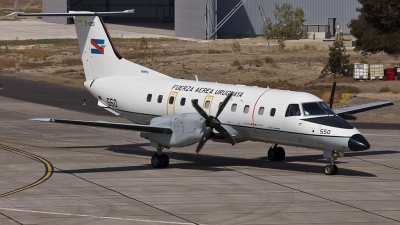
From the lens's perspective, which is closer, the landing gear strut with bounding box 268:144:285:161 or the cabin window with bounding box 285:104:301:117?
the cabin window with bounding box 285:104:301:117

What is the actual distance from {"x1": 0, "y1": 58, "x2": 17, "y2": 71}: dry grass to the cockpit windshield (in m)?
56.1

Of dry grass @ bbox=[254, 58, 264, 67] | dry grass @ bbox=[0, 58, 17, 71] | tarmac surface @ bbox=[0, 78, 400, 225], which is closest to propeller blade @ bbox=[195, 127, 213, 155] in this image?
tarmac surface @ bbox=[0, 78, 400, 225]

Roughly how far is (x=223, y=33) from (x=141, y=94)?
88.6 metres

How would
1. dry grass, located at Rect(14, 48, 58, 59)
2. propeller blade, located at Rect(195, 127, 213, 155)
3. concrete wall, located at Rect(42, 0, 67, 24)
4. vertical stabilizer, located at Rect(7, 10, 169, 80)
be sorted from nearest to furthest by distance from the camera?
1. propeller blade, located at Rect(195, 127, 213, 155)
2. vertical stabilizer, located at Rect(7, 10, 169, 80)
3. dry grass, located at Rect(14, 48, 58, 59)
4. concrete wall, located at Rect(42, 0, 67, 24)

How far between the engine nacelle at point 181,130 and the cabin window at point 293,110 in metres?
3.26

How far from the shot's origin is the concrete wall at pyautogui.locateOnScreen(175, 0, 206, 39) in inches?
4331

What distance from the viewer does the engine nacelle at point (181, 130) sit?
24438 millimetres

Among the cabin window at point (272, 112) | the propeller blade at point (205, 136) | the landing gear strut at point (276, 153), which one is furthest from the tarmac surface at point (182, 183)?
the cabin window at point (272, 112)

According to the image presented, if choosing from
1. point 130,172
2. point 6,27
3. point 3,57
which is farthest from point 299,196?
point 6,27

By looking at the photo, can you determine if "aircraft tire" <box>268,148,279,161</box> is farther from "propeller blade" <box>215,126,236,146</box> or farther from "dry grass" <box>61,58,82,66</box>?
"dry grass" <box>61,58,82,66</box>

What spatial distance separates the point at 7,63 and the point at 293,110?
61.1m

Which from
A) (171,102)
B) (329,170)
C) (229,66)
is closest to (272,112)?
(329,170)

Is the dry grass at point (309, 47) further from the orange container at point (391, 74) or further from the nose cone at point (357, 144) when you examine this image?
the nose cone at point (357, 144)

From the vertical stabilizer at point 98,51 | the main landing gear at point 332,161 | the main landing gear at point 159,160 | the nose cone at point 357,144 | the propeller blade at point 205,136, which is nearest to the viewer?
the nose cone at point 357,144
